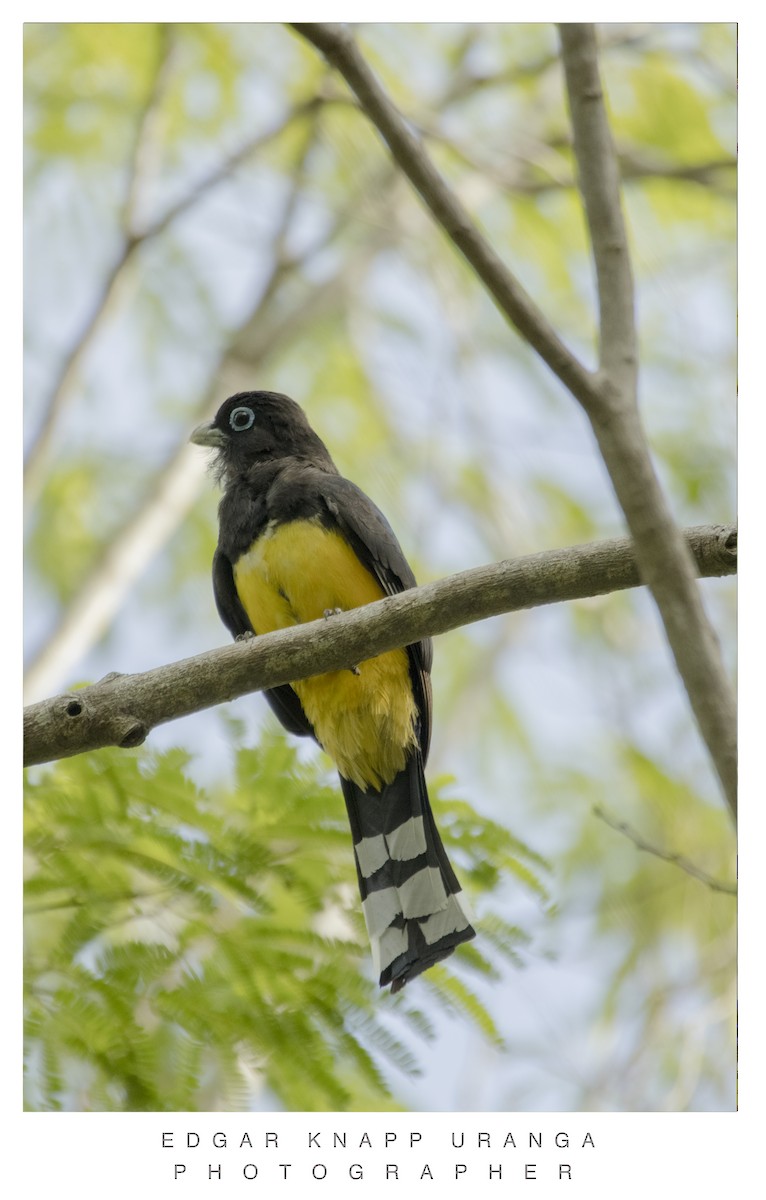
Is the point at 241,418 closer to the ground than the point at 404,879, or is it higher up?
higher up

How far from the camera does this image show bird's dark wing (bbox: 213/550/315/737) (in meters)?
5.70

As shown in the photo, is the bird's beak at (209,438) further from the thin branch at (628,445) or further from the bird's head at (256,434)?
the thin branch at (628,445)

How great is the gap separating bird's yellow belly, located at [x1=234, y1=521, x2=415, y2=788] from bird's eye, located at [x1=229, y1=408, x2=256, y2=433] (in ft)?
3.46

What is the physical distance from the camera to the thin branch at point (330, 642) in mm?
3777

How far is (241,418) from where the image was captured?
6.35 m

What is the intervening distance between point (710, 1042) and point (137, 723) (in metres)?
3.30

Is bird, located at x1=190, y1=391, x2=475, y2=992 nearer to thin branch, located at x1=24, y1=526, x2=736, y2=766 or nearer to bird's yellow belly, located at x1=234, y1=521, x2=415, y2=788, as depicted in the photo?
bird's yellow belly, located at x1=234, y1=521, x2=415, y2=788

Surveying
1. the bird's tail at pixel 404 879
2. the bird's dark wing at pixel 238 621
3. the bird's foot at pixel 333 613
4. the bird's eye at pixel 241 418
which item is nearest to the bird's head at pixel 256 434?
the bird's eye at pixel 241 418

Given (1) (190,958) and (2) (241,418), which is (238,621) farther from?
(1) (190,958)

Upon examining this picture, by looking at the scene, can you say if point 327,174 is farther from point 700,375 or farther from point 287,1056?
point 287,1056

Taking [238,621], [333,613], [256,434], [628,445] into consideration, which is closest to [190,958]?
[333,613]

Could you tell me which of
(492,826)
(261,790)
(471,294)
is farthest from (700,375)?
(261,790)

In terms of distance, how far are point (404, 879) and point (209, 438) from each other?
8.40ft

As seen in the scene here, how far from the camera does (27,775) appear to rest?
14.8 feet
